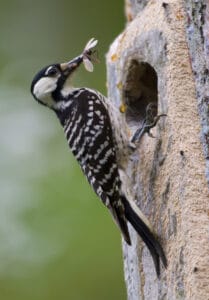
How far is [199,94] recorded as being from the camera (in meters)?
3.61

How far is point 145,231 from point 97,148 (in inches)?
16.4

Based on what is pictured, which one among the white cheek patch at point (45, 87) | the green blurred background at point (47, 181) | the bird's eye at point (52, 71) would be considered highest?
the bird's eye at point (52, 71)

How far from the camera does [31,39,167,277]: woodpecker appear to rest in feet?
12.5

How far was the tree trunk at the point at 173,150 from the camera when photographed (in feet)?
11.5

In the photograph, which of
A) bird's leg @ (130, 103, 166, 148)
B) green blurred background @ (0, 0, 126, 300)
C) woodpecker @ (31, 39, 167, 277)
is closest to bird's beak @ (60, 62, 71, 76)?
woodpecker @ (31, 39, 167, 277)

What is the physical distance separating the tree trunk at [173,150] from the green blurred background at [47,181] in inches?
27.7

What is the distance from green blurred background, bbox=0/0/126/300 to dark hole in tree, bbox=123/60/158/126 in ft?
1.77


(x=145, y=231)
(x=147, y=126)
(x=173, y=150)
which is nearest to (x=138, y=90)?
(x=147, y=126)

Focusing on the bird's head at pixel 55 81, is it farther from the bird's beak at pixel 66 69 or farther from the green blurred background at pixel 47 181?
the green blurred background at pixel 47 181

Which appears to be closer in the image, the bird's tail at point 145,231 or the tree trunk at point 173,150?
the tree trunk at point 173,150

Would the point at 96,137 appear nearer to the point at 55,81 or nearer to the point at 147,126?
the point at 147,126

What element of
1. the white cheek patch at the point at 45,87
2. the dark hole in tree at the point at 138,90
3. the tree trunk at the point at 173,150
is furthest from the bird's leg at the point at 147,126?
the white cheek patch at the point at 45,87

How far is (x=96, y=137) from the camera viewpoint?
4.02m

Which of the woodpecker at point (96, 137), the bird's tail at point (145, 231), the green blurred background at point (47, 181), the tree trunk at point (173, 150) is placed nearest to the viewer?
the tree trunk at point (173, 150)
